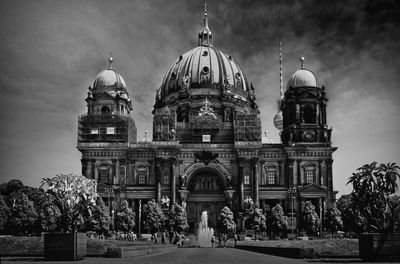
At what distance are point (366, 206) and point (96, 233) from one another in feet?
181

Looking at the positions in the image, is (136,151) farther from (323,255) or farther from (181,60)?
(323,255)

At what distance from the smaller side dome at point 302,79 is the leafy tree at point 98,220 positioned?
43122 mm

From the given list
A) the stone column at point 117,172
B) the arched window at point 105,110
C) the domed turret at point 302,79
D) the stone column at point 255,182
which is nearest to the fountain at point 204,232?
the stone column at point 255,182

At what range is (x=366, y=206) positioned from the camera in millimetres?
37469

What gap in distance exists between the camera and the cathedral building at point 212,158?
100750 millimetres

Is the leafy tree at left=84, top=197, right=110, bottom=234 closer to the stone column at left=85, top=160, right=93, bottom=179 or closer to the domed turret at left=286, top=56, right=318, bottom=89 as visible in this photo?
the stone column at left=85, top=160, right=93, bottom=179

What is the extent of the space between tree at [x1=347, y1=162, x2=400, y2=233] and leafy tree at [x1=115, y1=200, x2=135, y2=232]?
59522 millimetres

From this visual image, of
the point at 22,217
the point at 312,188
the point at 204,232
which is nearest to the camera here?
the point at 22,217

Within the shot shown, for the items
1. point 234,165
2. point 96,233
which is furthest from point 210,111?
point 96,233

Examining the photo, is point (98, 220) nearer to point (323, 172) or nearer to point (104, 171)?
point (104, 171)

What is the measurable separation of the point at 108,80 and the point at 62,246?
273 feet

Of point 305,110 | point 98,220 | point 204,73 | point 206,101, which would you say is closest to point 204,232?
point 98,220

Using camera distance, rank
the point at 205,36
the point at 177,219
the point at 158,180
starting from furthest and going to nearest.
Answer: the point at 205,36 < the point at 158,180 < the point at 177,219

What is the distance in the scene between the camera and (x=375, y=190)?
1471 inches
